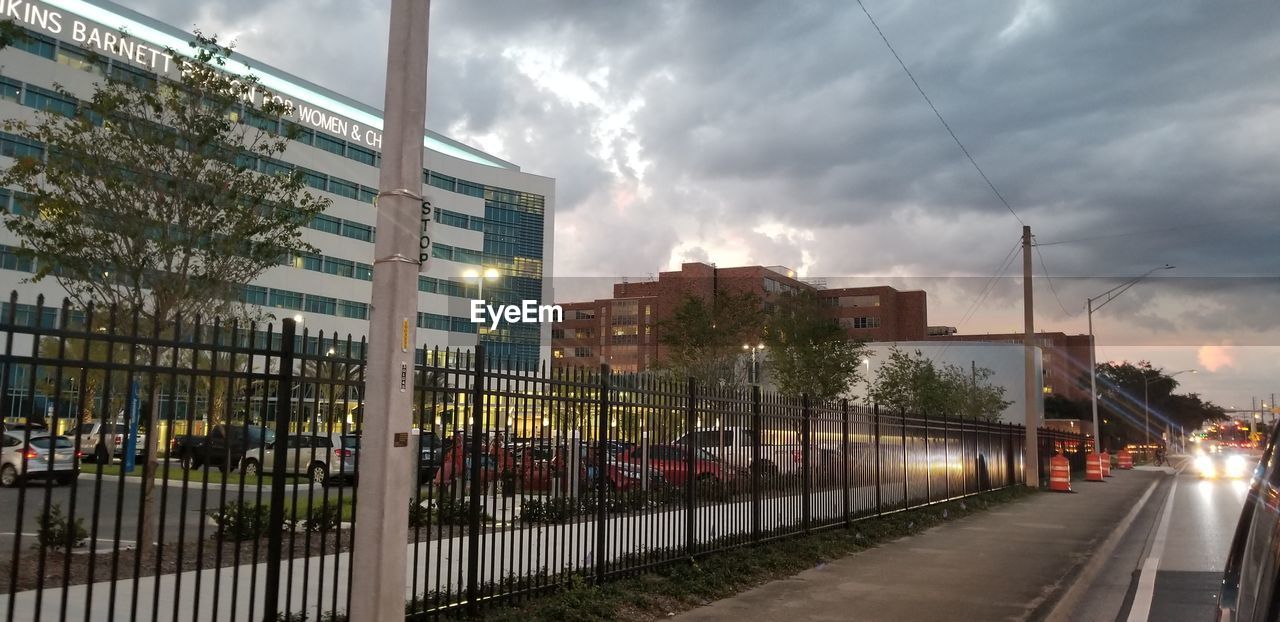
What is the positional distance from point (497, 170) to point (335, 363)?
81.5 meters

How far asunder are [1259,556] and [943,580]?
8.11 m

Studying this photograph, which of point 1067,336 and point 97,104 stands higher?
point 1067,336

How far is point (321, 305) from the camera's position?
224 ft

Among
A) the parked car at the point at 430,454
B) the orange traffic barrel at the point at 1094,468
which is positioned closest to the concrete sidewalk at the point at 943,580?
the parked car at the point at 430,454

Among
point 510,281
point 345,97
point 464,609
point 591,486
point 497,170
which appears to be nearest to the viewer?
point 464,609

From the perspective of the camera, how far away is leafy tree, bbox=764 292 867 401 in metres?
44.1

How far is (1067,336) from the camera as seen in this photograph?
539ft

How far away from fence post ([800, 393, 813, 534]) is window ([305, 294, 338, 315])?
6015 centimetres

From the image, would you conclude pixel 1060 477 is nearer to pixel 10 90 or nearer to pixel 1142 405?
pixel 10 90

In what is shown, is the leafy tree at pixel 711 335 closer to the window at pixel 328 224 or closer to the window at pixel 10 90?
the window at pixel 328 224

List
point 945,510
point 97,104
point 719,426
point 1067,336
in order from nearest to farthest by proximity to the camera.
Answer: point 719,426
point 97,104
point 945,510
point 1067,336

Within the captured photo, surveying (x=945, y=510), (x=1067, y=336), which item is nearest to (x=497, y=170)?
(x=945, y=510)

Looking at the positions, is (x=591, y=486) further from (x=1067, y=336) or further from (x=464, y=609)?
(x=1067, y=336)

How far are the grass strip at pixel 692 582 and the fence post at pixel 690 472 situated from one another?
0.24 metres
